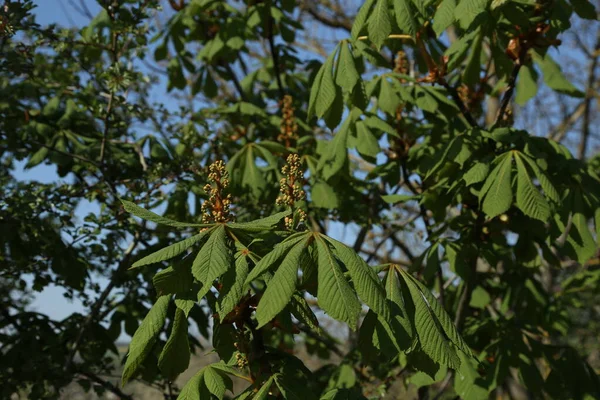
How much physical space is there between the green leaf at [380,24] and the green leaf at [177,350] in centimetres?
134

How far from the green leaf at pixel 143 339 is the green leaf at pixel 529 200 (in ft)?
4.93

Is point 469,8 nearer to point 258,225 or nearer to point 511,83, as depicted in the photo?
point 511,83

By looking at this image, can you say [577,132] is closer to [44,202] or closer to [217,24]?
[217,24]

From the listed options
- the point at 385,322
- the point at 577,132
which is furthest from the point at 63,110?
the point at 577,132

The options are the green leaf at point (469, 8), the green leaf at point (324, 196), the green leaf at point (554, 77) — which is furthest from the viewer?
the green leaf at point (324, 196)

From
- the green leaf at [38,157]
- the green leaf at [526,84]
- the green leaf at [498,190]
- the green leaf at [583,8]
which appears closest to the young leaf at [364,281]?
the green leaf at [498,190]

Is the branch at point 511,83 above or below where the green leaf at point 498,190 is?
above

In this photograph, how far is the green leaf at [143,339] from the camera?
171 cm

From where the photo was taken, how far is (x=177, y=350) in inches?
72.2

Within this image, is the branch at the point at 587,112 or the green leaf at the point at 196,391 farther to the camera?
the branch at the point at 587,112

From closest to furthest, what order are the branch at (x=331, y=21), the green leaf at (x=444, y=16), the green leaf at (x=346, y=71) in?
1. the green leaf at (x=444, y=16)
2. the green leaf at (x=346, y=71)
3. the branch at (x=331, y=21)

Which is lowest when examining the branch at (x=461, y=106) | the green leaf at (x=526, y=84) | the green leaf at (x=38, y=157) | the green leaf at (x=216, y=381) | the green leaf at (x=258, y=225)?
the green leaf at (x=216, y=381)

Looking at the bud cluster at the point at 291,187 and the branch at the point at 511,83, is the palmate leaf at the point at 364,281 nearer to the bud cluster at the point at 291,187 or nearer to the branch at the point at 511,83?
the bud cluster at the point at 291,187

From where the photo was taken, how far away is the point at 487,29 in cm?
288
